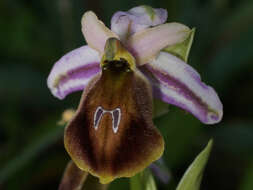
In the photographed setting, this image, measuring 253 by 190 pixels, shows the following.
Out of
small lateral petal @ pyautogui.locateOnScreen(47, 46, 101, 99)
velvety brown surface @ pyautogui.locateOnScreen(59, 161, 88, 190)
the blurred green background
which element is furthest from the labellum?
the blurred green background

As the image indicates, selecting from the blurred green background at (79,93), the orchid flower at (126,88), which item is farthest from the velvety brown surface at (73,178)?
the blurred green background at (79,93)

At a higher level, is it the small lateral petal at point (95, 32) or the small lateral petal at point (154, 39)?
the small lateral petal at point (95, 32)

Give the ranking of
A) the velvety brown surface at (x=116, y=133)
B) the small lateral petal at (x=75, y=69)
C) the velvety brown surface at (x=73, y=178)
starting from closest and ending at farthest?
1. the velvety brown surface at (x=116, y=133)
2. the small lateral petal at (x=75, y=69)
3. the velvety brown surface at (x=73, y=178)

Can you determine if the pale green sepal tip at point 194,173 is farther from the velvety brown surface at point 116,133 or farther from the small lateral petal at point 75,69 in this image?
the small lateral petal at point 75,69

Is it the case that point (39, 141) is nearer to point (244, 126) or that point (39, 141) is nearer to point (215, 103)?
point (244, 126)

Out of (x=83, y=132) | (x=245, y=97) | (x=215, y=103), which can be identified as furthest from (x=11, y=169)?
(x=245, y=97)

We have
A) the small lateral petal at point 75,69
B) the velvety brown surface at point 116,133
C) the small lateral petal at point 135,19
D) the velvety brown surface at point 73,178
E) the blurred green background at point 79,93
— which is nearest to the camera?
the velvety brown surface at point 116,133

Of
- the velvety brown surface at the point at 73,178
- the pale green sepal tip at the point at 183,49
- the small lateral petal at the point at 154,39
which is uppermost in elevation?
the small lateral petal at the point at 154,39

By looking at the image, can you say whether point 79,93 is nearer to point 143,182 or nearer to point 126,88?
point 143,182

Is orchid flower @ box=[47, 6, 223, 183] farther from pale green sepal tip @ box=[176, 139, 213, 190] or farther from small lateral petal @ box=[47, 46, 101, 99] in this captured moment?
pale green sepal tip @ box=[176, 139, 213, 190]
